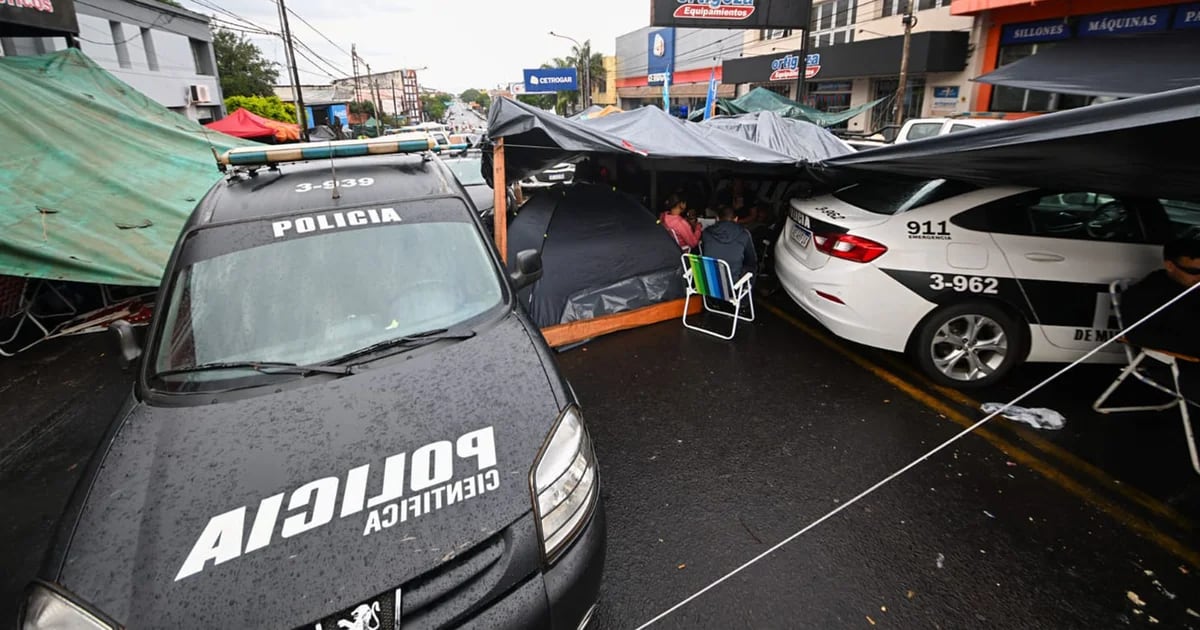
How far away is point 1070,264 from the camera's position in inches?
158

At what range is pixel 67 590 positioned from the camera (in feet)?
5.29

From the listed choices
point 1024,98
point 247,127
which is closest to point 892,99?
point 1024,98

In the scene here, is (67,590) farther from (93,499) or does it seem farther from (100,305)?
(100,305)

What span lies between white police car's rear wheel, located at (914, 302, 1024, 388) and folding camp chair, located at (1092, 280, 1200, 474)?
57 centimetres

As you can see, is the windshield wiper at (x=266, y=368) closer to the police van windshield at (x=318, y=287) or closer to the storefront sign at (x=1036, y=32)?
the police van windshield at (x=318, y=287)

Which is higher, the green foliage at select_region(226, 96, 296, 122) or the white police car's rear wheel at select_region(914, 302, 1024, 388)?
the green foliage at select_region(226, 96, 296, 122)

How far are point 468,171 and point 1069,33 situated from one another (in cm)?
1604

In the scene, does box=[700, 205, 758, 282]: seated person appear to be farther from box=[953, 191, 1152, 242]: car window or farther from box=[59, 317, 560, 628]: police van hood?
box=[59, 317, 560, 628]: police van hood

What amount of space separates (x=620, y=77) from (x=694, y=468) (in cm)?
5481

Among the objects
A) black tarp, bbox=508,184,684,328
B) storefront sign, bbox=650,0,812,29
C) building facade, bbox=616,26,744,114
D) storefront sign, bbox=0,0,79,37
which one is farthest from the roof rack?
building facade, bbox=616,26,744,114

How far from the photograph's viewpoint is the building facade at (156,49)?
2005cm

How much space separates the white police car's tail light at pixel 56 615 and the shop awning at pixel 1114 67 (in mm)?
10403

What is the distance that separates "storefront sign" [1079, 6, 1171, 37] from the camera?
12.6 meters

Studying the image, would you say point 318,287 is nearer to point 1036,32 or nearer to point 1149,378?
point 1149,378
